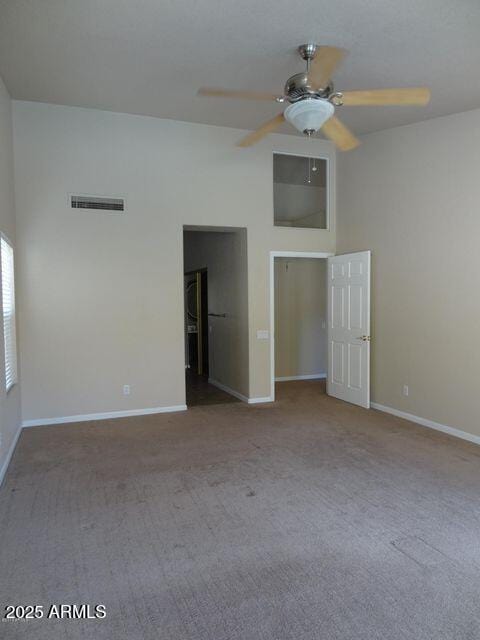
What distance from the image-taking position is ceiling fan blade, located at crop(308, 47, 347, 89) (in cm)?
250

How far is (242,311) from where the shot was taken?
6012 mm

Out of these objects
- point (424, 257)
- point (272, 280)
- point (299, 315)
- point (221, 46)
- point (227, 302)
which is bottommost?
point (299, 315)

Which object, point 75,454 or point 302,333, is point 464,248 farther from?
point 75,454

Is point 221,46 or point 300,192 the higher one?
point 221,46

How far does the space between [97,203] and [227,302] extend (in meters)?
2.39

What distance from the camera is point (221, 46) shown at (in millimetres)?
3408

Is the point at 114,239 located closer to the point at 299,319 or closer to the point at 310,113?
the point at 310,113

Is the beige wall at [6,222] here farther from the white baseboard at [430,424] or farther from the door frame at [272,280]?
the white baseboard at [430,424]

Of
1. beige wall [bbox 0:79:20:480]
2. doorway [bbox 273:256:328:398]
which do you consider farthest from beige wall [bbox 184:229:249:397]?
beige wall [bbox 0:79:20:480]

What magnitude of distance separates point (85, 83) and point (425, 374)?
15.4 ft

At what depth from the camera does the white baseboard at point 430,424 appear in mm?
4363

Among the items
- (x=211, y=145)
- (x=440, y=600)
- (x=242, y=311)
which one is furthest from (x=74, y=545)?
(x=211, y=145)

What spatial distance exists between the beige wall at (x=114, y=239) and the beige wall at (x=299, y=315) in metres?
1.72

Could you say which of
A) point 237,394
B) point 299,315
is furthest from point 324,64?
point 299,315
